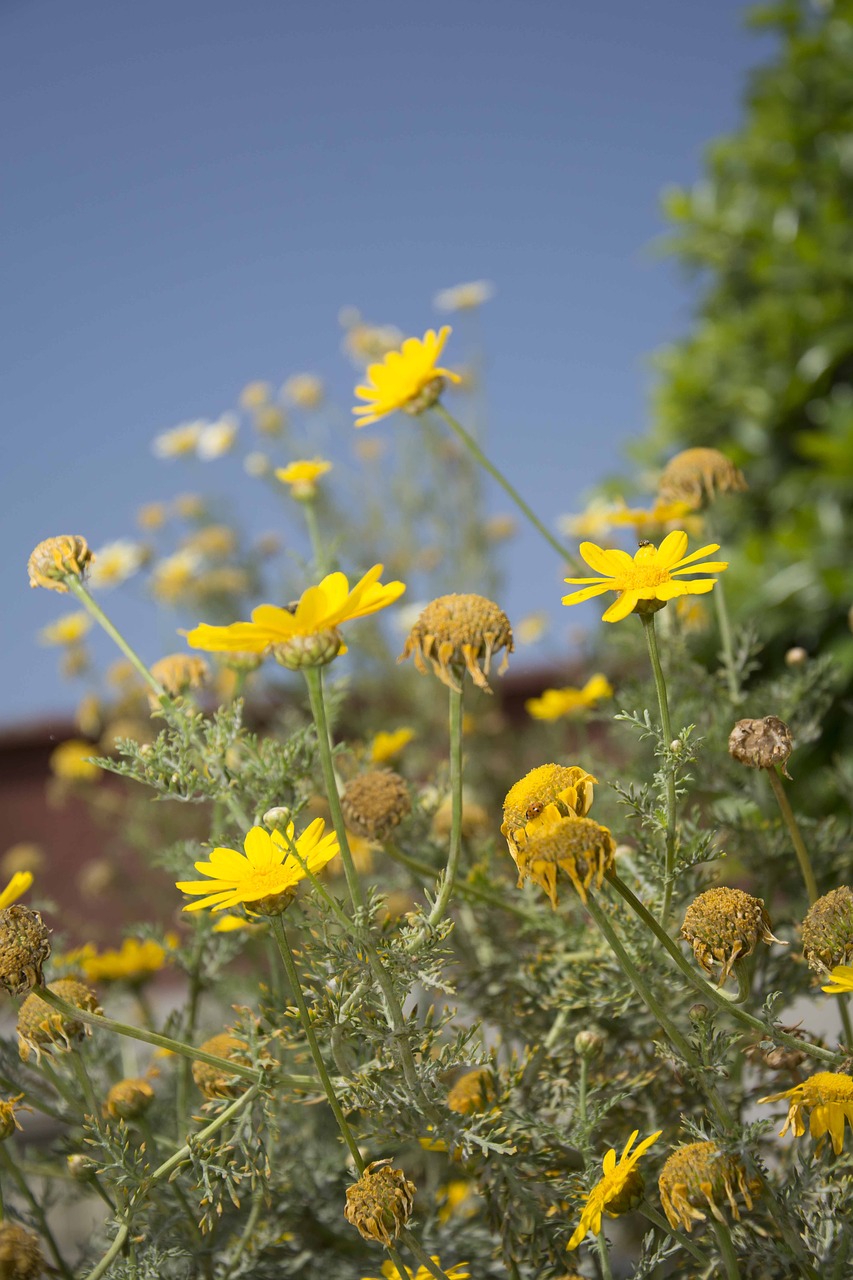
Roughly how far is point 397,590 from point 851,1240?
0.39 meters

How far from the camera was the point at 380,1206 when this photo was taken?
0.47 m

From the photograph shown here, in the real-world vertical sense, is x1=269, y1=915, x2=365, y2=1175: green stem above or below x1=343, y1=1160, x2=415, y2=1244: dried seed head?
above

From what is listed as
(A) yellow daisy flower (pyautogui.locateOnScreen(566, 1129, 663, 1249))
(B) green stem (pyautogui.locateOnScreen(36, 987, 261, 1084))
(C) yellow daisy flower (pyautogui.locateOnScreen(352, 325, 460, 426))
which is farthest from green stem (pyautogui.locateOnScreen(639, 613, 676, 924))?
(C) yellow daisy flower (pyautogui.locateOnScreen(352, 325, 460, 426))

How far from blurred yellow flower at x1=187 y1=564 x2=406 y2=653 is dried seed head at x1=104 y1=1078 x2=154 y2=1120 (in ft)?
1.07

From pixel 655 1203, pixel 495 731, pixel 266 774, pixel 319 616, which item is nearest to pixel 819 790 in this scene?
pixel 495 731

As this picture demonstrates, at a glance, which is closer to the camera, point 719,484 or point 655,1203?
point 655,1203

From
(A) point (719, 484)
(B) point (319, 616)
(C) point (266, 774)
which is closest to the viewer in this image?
(B) point (319, 616)

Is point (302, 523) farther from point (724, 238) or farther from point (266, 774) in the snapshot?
point (266, 774)

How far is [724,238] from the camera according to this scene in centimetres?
246

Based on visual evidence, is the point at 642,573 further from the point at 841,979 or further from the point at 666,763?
the point at 841,979

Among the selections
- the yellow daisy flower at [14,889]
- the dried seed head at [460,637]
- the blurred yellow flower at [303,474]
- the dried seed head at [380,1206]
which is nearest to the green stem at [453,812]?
the dried seed head at [460,637]

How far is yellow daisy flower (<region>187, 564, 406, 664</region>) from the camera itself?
457 millimetres

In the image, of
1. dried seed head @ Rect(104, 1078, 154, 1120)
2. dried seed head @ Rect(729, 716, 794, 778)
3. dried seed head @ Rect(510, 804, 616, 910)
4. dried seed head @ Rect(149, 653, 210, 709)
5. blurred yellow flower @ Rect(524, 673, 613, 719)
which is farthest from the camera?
blurred yellow flower @ Rect(524, 673, 613, 719)

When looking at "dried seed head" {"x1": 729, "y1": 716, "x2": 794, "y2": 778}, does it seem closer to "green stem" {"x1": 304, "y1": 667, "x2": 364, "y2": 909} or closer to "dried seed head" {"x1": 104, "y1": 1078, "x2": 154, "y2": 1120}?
"green stem" {"x1": 304, "y1": 667, "x2": 364, "y2": 909}
